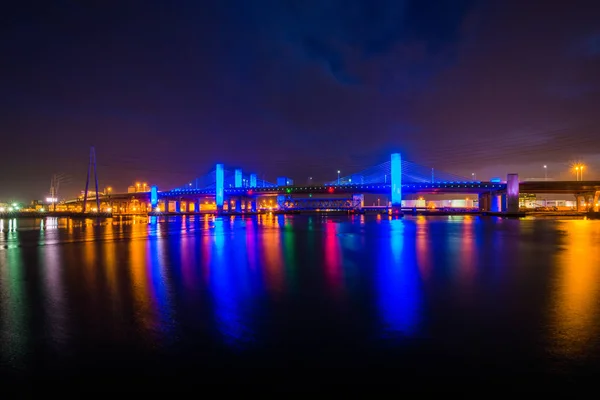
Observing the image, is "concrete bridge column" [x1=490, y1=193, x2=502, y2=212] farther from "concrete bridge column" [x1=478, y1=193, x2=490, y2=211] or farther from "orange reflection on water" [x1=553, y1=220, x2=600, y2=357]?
"orange reflection on water" [x1=553, y1=220, x2=600, y2=357]

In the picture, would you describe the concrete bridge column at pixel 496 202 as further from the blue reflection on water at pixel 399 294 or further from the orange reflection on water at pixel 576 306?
the blue reflection on water at pixel 399 294

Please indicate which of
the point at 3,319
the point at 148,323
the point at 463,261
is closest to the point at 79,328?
the point at 148,323

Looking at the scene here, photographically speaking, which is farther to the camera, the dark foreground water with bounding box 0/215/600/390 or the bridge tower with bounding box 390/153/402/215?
the bridge tower with bounding box 390/153/402/215

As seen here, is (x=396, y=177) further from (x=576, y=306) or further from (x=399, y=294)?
(x=576, y=306)

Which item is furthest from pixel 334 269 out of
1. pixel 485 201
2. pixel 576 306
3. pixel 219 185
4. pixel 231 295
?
pixel 485 201

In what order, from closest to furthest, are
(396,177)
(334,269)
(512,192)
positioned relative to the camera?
(334,269) → (512,192) → (396,177)

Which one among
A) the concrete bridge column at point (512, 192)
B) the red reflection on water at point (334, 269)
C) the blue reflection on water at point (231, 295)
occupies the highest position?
the concrete bridge column at point (512, 192)

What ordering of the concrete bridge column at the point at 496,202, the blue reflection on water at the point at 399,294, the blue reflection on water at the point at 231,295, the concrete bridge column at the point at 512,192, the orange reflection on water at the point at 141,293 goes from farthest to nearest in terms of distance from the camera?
1. the concrete bridge column at the point at 496,202
2. the concrete bridge column at the point at 512,192
3. the orange reflection on water at the point at 141,293
4. the blue reflection on water at the point at 399,294
5. the blue reflection on water at the point at 231,295

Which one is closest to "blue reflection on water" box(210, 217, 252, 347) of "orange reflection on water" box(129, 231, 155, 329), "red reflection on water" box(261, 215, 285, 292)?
"red reflection on water" box(261, 215, 285, 292)

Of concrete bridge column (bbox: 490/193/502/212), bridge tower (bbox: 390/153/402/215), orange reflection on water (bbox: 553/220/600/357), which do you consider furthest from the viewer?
concrete bridge column (bbox: 490/193/502/212)

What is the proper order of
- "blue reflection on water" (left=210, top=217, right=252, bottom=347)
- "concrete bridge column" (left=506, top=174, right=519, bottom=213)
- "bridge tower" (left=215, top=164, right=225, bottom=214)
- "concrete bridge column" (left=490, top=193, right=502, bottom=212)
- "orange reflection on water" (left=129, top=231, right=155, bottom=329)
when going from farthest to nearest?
"bridge tower" (left=215, top=164, right=225, bottom=214) → "concrete bridge column" (left=490, top=193, right=502, bottom=212) → "concrete bridge column" (left=506, top=174, right=519, bottom=213) → "orange reflection on water" (left=129, top=231, right=155, bottom=329) → "blue reflection on water" (left=210, top=217, right=252, bottom=347)

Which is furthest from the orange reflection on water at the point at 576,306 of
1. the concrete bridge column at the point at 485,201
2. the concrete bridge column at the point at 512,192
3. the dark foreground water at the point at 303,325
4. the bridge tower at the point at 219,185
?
the concrete bridge column at the point at 485,201

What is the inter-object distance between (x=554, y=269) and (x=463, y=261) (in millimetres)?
2922

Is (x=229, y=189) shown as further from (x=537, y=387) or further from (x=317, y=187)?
(x=537, y=387)
